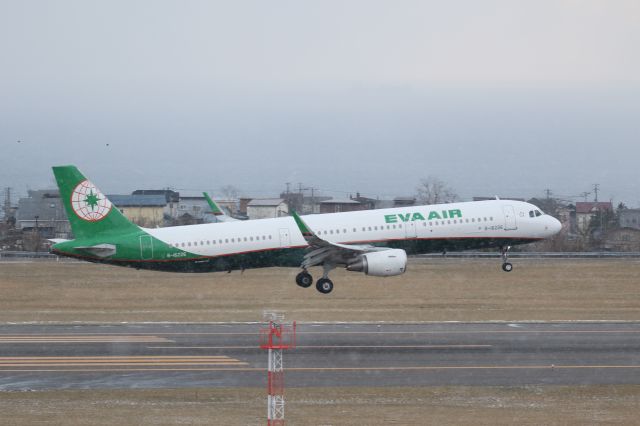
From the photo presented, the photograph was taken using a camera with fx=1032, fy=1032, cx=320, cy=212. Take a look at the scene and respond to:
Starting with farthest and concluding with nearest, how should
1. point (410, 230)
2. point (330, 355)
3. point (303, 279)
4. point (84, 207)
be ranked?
1. point (303, 279)
2. point (410, 230)
3. point (84, 207)
4. point (330, 355)

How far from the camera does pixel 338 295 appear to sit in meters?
62.0

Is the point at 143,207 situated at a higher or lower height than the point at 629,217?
higher

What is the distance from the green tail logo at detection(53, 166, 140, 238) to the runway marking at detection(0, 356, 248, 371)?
48.1 ft

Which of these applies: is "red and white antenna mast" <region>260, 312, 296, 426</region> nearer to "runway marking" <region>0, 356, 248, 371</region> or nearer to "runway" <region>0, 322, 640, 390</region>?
"runway" <region>0, 322, 640, 390</region>

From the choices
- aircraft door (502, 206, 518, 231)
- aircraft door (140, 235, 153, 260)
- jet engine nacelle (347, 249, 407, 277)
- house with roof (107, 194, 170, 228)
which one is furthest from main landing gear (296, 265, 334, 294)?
house with roof (107, 194, 170, 228)

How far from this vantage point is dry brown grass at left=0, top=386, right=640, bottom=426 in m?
28.5

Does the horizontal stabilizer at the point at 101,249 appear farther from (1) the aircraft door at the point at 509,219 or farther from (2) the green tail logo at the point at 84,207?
(1) the aircraft door at the point at 509,219

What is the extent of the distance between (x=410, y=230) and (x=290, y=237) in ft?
21.2

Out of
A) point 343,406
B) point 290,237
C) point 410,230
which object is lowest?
point 343,406

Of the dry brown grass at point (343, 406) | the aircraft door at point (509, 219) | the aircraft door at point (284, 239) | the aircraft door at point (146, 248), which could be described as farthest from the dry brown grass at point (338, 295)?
the dry brown grass at point (343, 406)

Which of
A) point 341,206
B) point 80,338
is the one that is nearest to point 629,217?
point 341,206

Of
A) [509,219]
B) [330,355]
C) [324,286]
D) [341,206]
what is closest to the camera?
[330,355]

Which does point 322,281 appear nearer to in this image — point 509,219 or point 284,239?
point 284,239

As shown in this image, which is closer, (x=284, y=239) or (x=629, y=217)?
(x=284, y=239)
